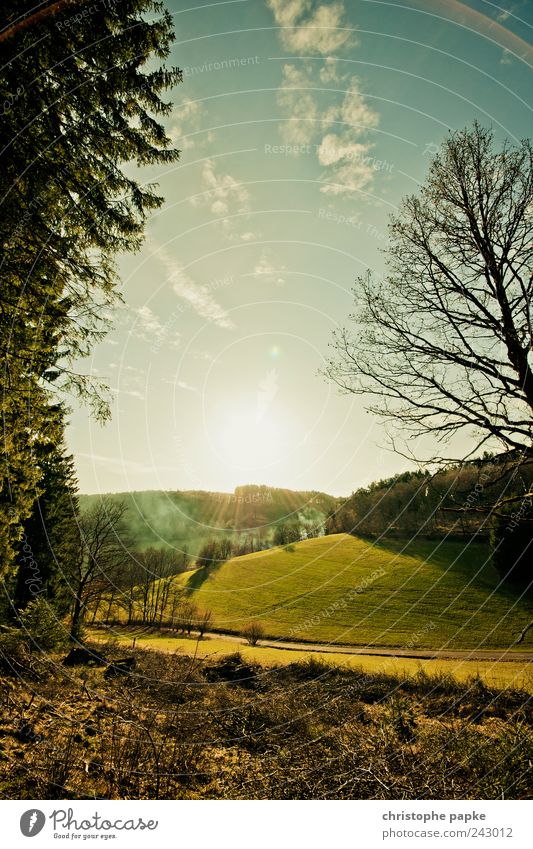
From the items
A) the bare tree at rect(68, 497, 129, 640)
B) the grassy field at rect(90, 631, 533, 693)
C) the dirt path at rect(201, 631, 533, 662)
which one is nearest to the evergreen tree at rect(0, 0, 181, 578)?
the grassy field at rect(90, 631, 533, 693)

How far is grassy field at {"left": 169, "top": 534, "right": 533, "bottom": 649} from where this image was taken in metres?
38.6

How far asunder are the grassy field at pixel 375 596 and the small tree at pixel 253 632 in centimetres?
104

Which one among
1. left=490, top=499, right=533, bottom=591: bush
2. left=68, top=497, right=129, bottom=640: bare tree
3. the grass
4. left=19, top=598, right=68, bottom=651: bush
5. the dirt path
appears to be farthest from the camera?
left=490, top=499, right=533, bottom=591: bush

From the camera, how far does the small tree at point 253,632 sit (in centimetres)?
3952

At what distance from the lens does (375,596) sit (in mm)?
46531

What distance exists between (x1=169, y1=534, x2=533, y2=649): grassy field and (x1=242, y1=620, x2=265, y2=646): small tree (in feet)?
3.41

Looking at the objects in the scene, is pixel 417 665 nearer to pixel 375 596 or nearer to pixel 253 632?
pixel 253 632

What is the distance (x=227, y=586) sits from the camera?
60750 millimetres

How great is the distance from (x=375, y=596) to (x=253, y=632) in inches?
712

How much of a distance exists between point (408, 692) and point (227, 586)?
5449 centimetres

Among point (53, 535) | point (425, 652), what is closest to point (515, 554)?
point (425, 652)

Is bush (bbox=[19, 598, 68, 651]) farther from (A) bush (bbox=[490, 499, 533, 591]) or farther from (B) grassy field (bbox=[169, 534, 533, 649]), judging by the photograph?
(A) bush (bbox=[490, 499, 533, 591])
